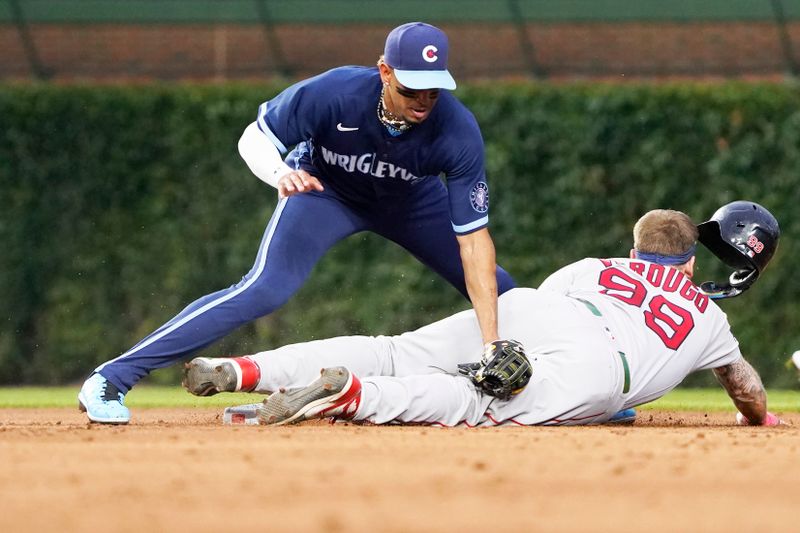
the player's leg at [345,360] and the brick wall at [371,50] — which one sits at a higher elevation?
the brick wall at [371,50]

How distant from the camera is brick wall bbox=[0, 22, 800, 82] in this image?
14477mm

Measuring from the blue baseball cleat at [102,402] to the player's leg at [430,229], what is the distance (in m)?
1.83

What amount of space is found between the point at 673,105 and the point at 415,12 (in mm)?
3738

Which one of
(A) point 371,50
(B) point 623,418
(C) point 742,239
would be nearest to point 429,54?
(C) point 742,239

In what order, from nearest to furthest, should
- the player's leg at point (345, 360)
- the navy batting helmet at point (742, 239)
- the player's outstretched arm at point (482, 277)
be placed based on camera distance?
the player's leg at point (345, 360)
the player's outstretched arm at point (482, 277)
the navy batting helmet at point (742, 239)

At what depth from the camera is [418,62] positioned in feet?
20.6

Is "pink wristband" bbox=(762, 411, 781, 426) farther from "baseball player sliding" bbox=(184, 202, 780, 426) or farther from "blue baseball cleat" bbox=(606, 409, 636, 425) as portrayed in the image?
"blue baseball cleat" bbox=(606, 409, 636, 425)

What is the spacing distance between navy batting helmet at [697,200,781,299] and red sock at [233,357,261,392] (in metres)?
2.73

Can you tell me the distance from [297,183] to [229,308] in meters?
0.89

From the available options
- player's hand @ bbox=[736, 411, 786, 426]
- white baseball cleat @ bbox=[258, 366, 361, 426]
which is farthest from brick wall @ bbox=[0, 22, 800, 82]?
white baseball cleat @ bbox=[258, 366, 361, 426]

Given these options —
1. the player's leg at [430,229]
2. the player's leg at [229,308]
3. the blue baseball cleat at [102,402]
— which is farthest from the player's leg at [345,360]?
the player's leg at [430,229]

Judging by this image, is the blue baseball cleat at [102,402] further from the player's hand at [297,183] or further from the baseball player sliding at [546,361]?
the player's hand at [297,183]

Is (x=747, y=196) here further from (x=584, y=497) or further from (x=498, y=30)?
(x=584, y=497)

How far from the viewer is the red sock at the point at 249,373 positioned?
6246 mm
